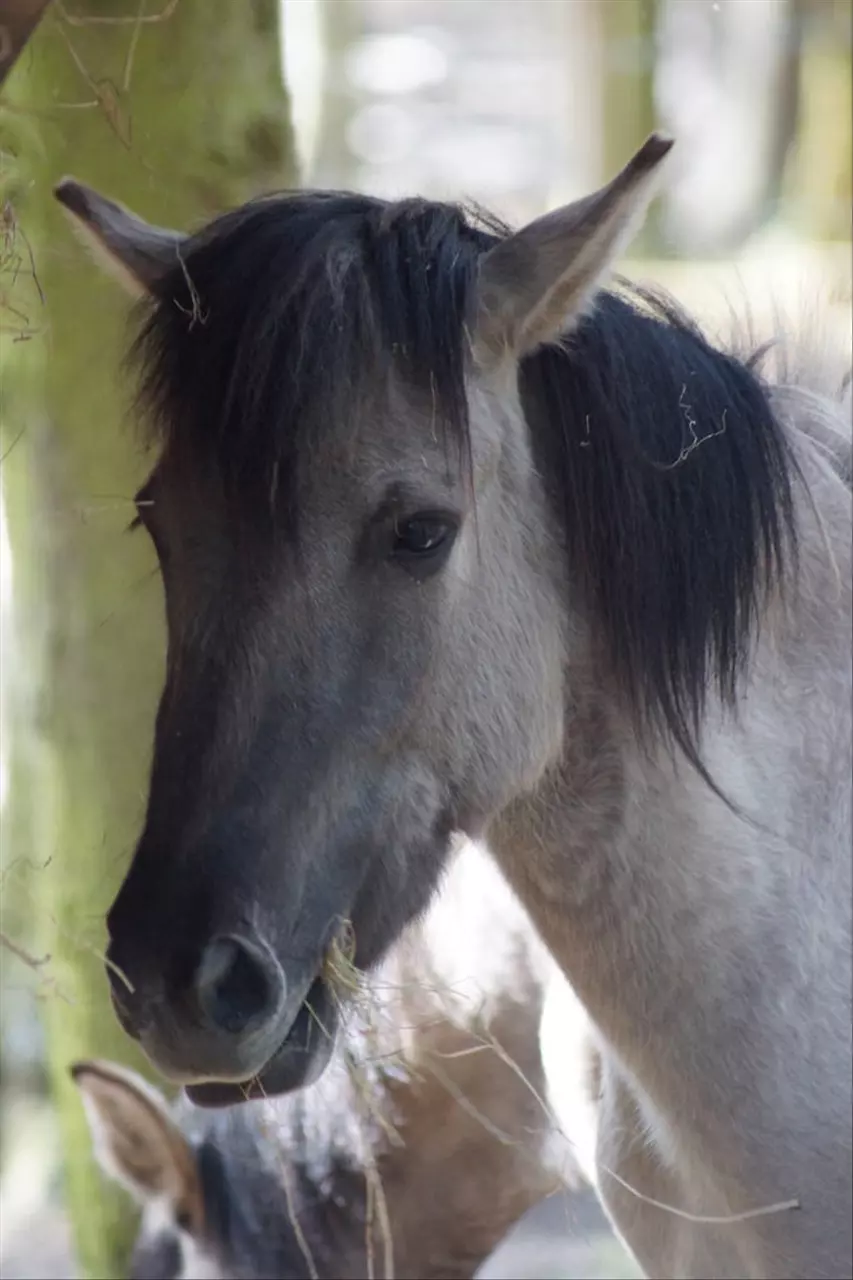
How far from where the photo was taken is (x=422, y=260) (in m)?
0.86

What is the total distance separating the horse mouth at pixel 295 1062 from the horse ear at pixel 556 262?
462 millimetres

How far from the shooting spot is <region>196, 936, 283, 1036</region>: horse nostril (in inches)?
30.6

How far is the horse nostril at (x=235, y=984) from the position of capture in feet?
2.55

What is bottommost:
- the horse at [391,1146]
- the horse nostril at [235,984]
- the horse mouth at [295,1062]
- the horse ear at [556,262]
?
the horse at [391,1146]

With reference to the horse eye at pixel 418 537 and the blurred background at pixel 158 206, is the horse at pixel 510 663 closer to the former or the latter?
the horse eye at pixel 418 537

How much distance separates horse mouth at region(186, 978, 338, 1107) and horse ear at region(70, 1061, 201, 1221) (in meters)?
0.67

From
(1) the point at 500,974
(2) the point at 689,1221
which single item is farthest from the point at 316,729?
(1) the point at 500,974

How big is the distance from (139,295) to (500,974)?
1117 mm

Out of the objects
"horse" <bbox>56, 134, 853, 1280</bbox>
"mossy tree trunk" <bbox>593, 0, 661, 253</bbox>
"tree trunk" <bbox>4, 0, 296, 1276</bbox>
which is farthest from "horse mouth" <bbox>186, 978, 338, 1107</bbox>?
"mossy tree trunk" <bbox>593, 0, 661, 253</bbox>

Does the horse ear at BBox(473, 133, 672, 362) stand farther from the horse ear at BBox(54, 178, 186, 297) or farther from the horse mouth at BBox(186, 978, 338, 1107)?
the horse mouth at BBox(186, 978, 338, 1107)

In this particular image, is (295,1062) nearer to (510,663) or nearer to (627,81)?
(510,663)

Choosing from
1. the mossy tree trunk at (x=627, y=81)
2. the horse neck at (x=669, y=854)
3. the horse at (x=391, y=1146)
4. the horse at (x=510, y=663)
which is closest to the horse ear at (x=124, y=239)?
the horse at (x=510, y=663)

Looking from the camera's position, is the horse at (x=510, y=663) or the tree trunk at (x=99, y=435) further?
the tree trunk at (x=99, y=435)

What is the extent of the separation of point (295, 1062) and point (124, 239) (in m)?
0.61
